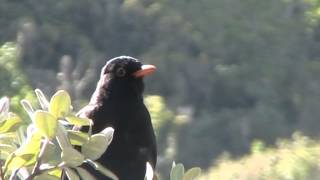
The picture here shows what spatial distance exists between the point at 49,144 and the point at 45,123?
0.14ft

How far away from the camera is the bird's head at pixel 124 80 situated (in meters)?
4.50

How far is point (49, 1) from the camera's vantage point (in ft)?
85.8

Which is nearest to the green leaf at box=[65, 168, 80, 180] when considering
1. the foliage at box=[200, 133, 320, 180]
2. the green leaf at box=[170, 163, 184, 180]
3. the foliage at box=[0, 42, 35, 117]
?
the green leaf at box=[170, 163, 184, 180]

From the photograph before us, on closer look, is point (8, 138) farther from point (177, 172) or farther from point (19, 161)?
point (177, 172)

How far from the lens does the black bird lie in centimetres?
430

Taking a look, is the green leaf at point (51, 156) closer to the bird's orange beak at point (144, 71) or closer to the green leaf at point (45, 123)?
the green leaf at point (45, 123)

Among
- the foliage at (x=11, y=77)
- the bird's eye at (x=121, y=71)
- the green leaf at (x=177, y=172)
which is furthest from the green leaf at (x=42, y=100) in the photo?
the foliage at (x=11, y=77)

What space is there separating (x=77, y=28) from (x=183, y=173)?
23994mm

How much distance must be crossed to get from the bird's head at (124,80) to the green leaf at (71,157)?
8.22ft

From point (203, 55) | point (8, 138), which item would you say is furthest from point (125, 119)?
point (203, 55)

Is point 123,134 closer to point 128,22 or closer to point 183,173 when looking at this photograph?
point 183,173

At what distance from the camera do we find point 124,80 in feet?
14.8

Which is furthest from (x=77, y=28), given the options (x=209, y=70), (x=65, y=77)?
(x=65, y=77)

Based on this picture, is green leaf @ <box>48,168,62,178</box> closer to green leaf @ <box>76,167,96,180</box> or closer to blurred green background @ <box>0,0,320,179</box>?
green leaf @ <box>76,167,96,180</box>
